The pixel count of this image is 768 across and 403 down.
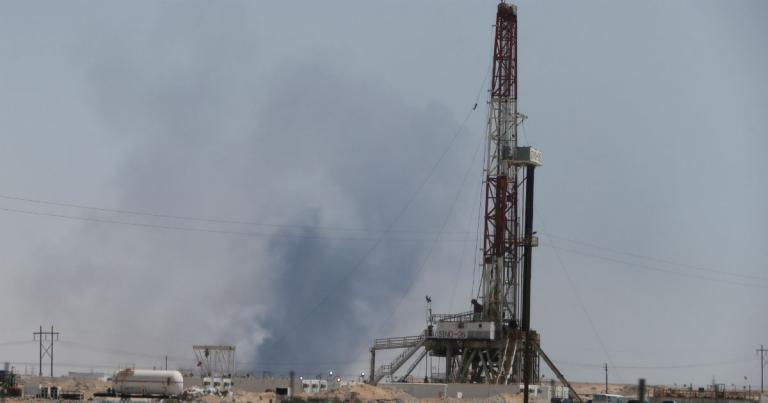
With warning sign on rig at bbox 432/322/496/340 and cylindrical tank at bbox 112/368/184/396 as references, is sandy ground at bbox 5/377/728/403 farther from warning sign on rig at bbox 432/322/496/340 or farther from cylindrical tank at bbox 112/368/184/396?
warning sign on rig at bbox 432/322/496/340

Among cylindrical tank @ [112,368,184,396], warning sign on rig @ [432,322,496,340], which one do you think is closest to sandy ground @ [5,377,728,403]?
cylindrical tank @ [112,368,184,396]

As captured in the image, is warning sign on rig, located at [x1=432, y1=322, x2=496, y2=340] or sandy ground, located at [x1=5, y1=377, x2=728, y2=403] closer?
sandy ground, located at [x1=5, y1=377, x2=728, y2=403]

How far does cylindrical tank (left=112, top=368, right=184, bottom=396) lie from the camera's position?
10088 cm

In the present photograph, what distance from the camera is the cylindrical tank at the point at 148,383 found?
101m

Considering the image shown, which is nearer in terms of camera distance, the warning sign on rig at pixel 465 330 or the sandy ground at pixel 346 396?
the sandy ground at pixel 346 396

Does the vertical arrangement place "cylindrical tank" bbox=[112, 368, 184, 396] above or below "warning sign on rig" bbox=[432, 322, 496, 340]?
below

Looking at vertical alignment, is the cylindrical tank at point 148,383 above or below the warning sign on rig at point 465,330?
below

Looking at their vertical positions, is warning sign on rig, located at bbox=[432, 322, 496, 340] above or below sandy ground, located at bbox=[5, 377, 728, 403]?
above

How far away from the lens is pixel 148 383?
101 m

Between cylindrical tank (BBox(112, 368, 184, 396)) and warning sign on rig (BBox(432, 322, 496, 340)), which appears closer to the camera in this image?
cylindrical tank (BBox(112, 368, 184, 396))

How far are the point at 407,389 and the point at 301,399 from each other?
1598cm

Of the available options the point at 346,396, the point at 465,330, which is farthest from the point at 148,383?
the point at 465,330

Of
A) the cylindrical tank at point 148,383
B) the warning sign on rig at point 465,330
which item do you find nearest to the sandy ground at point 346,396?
the cylindrical tank at point 148,383

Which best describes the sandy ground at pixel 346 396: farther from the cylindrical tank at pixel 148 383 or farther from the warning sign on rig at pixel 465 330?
the warning sign on rig at pixel 465 330
